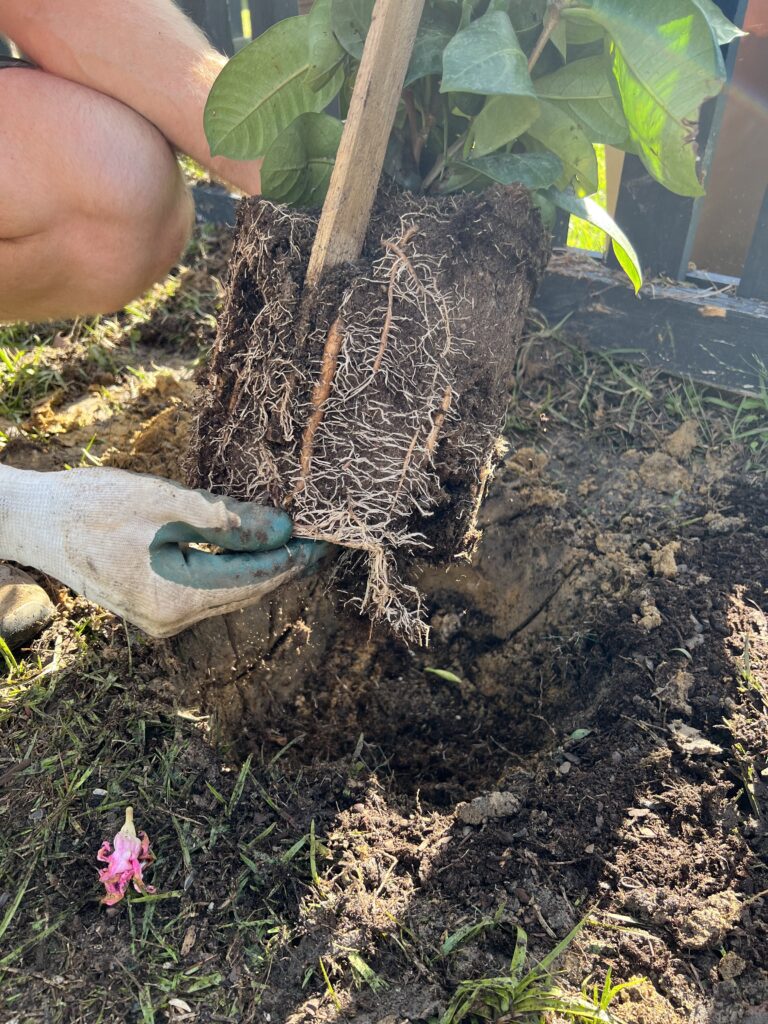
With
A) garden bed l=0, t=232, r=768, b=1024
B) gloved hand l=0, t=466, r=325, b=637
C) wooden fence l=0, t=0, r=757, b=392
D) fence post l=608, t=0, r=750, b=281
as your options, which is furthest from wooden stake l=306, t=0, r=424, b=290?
fence post l=608, t=0, r=750, b=281

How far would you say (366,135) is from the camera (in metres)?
1.22

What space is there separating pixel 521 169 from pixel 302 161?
1.26ft

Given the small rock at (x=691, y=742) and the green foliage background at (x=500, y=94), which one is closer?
the green foliage background at (x=500, y=94)

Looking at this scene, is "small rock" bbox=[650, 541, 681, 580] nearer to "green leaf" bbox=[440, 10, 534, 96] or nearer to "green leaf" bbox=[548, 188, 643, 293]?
"green leaf" bbox=[548, 188, 643, 293]

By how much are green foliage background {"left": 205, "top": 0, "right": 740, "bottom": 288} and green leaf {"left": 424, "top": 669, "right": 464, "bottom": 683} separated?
33.7 inches

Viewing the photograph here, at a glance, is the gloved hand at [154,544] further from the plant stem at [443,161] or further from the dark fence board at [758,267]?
the dark fence board at [758,267]

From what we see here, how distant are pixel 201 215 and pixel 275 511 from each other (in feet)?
6.38

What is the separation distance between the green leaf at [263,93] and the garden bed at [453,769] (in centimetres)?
72

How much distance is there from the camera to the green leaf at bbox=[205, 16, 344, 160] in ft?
4.37

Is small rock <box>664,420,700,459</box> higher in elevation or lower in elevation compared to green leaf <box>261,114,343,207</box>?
lower

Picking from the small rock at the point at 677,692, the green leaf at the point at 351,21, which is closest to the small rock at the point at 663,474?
the small rock at the point at 677,692

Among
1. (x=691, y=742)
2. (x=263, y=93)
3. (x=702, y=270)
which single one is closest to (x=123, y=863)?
(x=691, y=742)

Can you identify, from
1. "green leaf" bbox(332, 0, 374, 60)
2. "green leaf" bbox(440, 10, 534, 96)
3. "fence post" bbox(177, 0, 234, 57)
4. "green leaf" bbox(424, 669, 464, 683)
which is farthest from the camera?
"fence post" bbox(177, 0, 234, 57)

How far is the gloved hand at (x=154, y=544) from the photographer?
1313 millimetres
